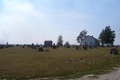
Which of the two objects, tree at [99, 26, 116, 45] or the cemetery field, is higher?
tree at [99, 26, 116, 45]

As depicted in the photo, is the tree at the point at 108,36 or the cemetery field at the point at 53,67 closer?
the cemetery field at the point at 53,67

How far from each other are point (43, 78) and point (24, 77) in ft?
4.10

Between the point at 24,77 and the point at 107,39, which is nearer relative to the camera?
the point at 24,77

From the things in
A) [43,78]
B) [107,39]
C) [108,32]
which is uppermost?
[108,32]

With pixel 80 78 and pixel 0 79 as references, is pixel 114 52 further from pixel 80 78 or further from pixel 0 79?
pixel 0 79

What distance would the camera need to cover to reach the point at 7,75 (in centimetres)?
744

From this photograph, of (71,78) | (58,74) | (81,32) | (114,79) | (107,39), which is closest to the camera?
(114,79)

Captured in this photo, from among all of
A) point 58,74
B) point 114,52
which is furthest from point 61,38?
point 58,74

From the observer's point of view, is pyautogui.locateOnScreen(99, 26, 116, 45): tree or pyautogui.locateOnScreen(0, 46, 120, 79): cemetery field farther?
pyautogui.locateOnScreen(99, 26, 116, 45): tree

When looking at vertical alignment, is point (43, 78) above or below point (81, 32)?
below

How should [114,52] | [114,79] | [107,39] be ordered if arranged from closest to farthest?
1. [114,79]
2. [114,52]
3. [107,39]

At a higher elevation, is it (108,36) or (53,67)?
(108,36)

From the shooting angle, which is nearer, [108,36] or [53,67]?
[53,67]

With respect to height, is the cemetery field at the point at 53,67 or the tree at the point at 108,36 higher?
the tree at the point at 108,36
